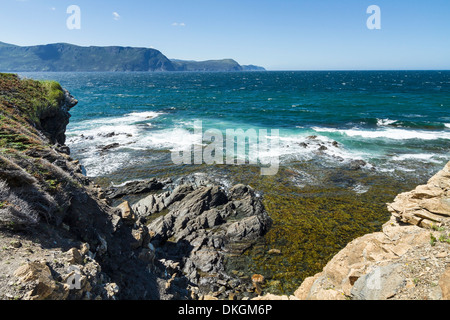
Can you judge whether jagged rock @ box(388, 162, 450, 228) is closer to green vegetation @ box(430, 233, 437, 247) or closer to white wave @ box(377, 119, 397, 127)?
green vegetation @ box(430, 233, 437, 247)

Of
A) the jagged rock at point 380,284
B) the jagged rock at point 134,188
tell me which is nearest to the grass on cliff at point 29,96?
the jagged rock at point 134,188

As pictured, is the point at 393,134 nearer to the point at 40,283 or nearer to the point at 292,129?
the point at 292,129

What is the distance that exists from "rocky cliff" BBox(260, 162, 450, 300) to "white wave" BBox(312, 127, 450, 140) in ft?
121

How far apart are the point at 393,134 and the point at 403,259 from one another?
1734 inches

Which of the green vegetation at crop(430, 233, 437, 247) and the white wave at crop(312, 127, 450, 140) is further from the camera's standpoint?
the white wave at crop(312, 127, 450, 140)

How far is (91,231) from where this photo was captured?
33.2 feet

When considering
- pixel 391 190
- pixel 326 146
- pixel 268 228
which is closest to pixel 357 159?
pixel 326 146

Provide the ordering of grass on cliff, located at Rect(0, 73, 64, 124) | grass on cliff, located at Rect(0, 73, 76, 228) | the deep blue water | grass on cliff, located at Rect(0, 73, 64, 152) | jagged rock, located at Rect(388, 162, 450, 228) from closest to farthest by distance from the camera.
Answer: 1. grass on cliff, located at Rect(0, 73, 76, 228)
2. jagged rock, located at Rect(388, 162, 450, 228)
3. grass on cliff, located at Rect(0, 73, 64, 152)
4. grass on cliff, located at Rect(0, 73, 64, 124)
5. the deep blue water

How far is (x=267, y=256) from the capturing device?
16.7 metres

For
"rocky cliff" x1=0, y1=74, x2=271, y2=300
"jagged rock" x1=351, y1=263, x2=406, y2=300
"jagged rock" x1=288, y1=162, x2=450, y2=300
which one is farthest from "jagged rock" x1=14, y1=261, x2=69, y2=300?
"jagged rock" x1=351, y1=263, x2=406, y2=300

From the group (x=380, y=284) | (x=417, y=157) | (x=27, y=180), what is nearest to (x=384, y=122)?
(x=417, y=157)

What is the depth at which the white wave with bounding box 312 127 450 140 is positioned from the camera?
4222cm

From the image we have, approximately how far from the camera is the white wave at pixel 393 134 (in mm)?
42219
